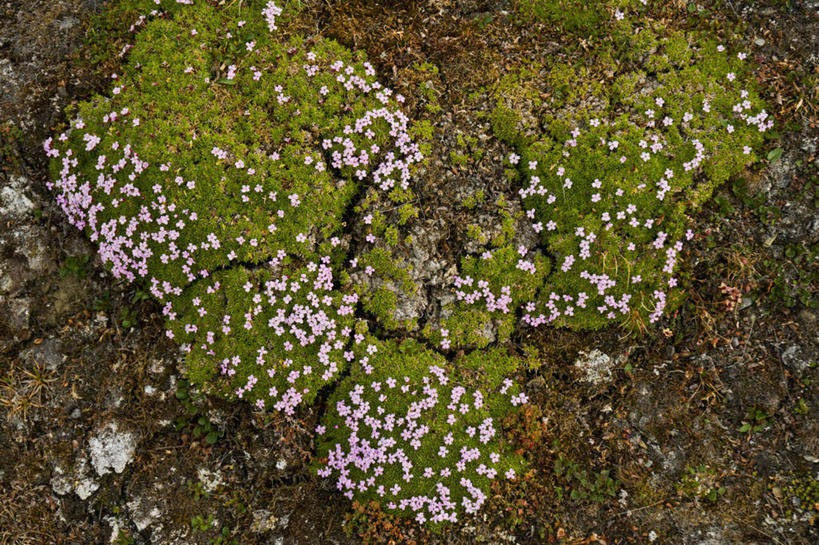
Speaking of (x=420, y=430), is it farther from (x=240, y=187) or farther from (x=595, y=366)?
(x=240, y=187)

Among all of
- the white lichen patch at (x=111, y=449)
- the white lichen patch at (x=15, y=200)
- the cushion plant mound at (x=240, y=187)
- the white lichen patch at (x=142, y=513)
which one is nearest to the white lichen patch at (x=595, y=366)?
the cushion plant mound at (x=240, y=187)

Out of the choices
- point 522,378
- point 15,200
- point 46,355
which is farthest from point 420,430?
point 15,200

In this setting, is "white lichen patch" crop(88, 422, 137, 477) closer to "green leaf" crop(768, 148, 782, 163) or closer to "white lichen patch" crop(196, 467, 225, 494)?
"white lichen patch" crop(196, 467, 225, 494)

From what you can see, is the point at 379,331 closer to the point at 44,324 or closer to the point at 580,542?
the point at 580,542

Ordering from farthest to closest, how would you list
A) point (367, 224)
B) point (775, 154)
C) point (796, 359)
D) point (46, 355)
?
point (46, 355) → point (367, 224) → point (775, 154) → point (796, 359)

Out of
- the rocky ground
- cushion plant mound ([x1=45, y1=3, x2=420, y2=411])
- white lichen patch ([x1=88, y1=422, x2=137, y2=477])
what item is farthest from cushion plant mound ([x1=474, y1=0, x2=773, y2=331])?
white lichen patch ([x1=88, y1=422, x2=137, y2=477])

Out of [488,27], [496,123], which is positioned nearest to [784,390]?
[496,123]
